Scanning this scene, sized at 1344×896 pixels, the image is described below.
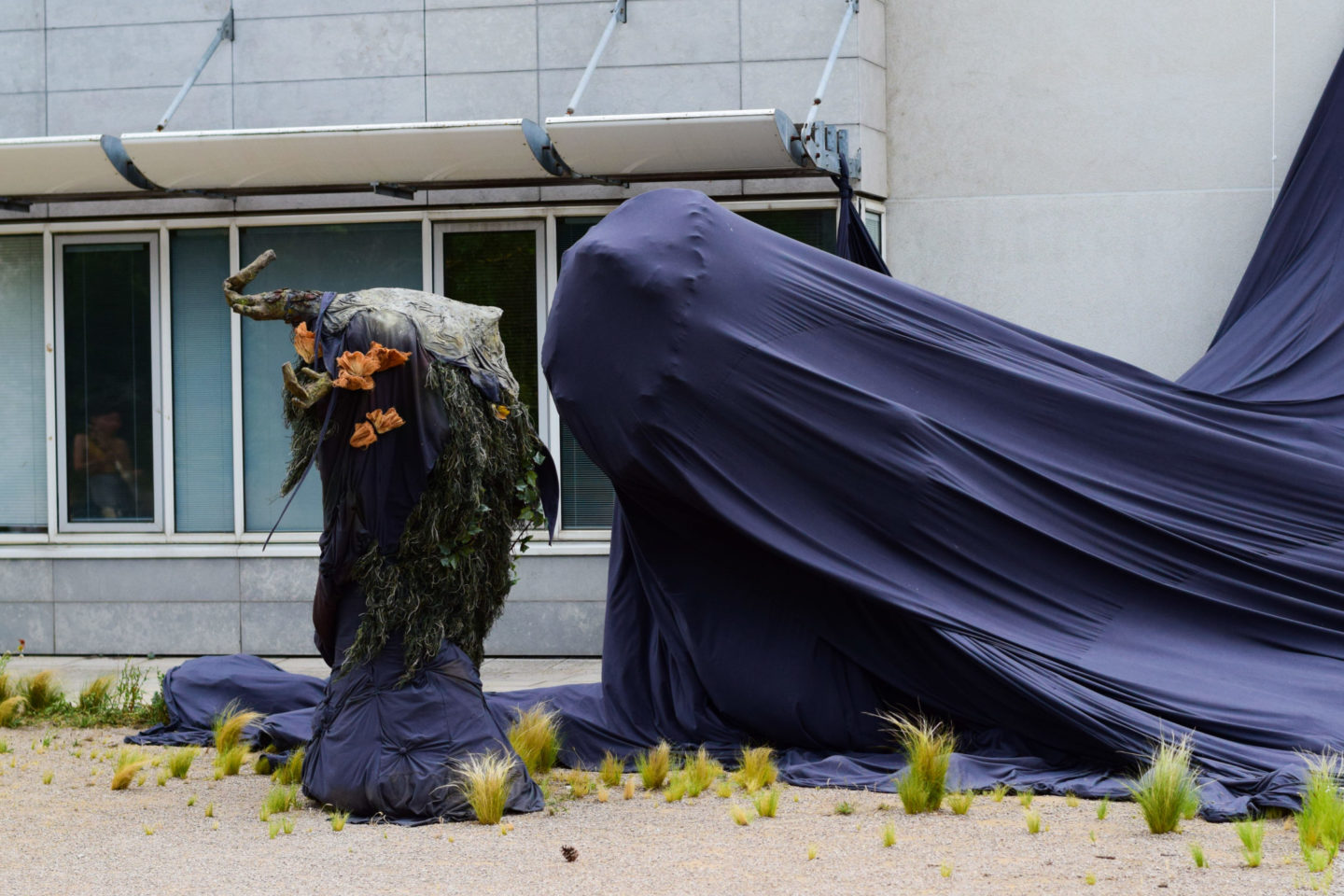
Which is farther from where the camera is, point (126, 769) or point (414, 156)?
point (414, 156)

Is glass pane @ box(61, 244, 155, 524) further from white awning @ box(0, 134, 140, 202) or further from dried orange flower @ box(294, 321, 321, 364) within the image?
dried orange flower @ box(294, 321, 321, 364)

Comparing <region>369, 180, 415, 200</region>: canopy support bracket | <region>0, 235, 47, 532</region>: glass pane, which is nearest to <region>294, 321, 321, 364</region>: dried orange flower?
<region>369, 180, 415, 200</region>: canopy support bracket

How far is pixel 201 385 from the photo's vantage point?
10992 millimetres

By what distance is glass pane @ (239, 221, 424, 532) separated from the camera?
10.8 meters

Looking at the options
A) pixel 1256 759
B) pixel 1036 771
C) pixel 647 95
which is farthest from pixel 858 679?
pixel 647 95

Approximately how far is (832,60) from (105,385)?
208 inches

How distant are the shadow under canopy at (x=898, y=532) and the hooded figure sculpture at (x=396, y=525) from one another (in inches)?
33.6

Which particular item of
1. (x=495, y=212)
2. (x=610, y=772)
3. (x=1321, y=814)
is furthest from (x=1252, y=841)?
(x=495, y=212)

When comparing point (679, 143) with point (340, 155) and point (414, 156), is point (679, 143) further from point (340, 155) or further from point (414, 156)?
point (340, 155)

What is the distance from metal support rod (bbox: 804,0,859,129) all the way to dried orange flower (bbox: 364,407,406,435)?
4.22 metres

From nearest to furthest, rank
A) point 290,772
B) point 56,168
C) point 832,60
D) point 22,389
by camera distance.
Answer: point 290,772 < point 832,60 < point 56,168 < point 22,389

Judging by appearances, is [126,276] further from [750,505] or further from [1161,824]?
[1161,824]

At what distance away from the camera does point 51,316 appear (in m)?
11.1

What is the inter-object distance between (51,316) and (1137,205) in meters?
7.18
